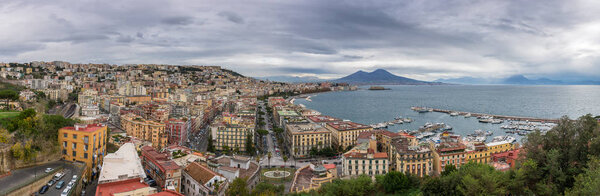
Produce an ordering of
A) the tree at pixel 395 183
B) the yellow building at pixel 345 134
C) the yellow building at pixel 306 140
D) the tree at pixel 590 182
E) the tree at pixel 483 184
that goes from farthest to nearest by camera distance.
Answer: the yellow building at pixel 345 134 → the yellow building at pixel 306 140 → the tree at pixel 395 183 → the tree at pixel 483 184 → the tree at pixel 590 182

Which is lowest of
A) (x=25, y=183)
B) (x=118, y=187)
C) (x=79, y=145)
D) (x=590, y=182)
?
(x=118, y=187)

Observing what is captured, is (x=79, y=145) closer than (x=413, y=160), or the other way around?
(x=79, y=145)

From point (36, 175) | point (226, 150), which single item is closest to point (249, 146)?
point (226, 150)

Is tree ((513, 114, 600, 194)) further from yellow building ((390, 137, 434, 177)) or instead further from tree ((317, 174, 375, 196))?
yellow building ((390, 137, 434, 177))

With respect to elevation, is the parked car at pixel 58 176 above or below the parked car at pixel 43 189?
above

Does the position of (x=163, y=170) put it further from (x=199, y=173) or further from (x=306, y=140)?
(x=306, y=140)

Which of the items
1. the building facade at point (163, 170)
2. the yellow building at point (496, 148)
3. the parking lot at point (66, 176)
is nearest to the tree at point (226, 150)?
the building facade at point (163, 170)

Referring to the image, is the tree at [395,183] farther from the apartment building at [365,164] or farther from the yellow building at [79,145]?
the yellow building at [79,145]

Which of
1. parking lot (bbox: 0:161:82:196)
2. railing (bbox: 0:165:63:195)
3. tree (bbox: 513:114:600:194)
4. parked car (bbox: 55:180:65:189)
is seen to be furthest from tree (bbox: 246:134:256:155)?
tree (bbox: 513:114:600:194)

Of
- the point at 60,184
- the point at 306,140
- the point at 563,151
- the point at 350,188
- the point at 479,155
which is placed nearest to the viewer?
the point at 60,184
